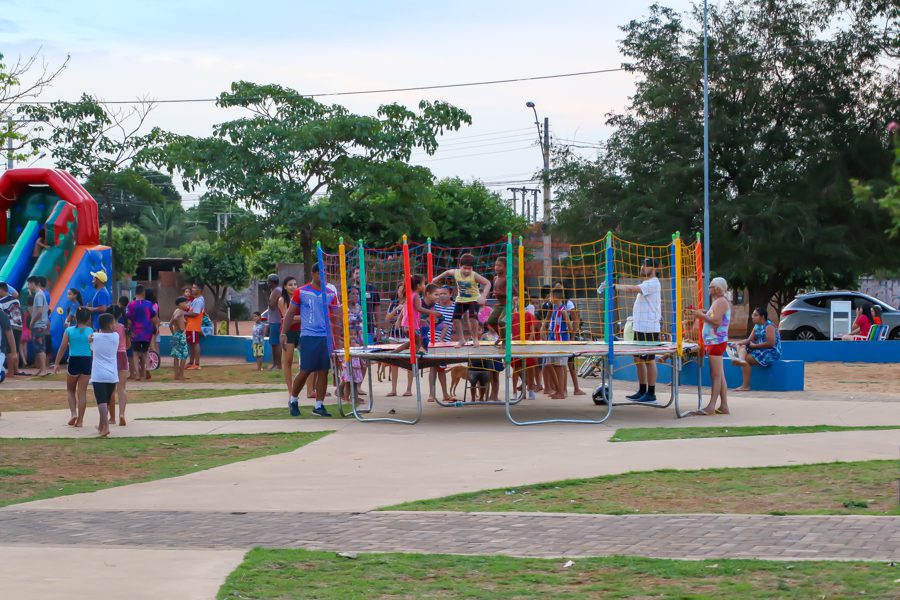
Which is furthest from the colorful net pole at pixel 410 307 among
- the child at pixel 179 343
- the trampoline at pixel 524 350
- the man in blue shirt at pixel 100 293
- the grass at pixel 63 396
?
the man in blue shirt at pixel 100 293

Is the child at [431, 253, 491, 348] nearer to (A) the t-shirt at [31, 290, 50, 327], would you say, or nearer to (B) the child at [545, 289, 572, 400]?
(B) the child at [545, 289, 572, 400]

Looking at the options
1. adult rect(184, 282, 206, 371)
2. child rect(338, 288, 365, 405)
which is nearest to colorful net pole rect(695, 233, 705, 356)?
child rect(338, 288, 365, 405)

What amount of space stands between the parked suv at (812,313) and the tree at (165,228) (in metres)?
55.8

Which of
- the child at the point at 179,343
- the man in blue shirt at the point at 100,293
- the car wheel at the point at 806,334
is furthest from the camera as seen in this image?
the car wheel at the point at 806,334

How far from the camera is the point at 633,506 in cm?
863

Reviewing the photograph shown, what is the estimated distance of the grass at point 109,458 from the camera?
10219 millimetres

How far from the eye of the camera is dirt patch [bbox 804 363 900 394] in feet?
62.5

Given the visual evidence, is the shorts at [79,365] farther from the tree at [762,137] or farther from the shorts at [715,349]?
the tree at [762,137]

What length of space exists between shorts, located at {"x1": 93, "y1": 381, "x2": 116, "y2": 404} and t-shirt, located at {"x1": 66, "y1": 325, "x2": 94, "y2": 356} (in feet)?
1.91

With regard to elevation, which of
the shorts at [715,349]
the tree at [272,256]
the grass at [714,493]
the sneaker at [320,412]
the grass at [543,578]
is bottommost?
the grass at [543,578]

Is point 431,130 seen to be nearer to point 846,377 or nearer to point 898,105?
point 846,377

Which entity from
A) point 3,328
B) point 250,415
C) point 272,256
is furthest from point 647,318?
point 272,256

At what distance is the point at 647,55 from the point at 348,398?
1001 inches

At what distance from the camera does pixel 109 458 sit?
1178cm
